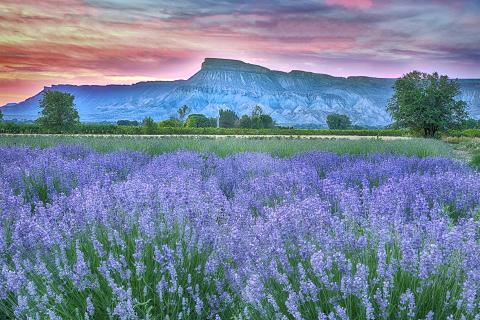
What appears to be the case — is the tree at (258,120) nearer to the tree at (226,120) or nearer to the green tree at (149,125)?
the tree at (226,120)

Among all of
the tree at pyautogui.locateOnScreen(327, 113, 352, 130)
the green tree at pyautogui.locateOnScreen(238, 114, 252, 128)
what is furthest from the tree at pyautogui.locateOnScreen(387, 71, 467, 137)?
the tree at pyautogui.locateOnScreen(327, 113, 352, 130)

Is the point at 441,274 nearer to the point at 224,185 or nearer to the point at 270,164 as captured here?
the point at 224,185

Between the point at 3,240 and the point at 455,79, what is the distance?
34.4 meters

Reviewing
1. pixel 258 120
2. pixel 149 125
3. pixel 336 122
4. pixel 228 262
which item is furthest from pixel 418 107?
pixel 336 122

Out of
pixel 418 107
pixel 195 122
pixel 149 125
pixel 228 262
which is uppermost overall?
pixel 418 107

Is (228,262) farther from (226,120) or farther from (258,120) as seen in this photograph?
(226,120)

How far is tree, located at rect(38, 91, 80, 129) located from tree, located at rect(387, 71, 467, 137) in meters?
24.3

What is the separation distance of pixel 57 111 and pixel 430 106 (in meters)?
27.4

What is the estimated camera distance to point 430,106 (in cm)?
3027

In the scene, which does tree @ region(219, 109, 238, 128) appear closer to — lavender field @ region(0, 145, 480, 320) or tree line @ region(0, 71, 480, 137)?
tree line @ region(0, 71, 480, 137)

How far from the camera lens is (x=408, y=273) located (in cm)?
201

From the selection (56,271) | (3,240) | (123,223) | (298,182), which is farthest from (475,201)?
(3,240)

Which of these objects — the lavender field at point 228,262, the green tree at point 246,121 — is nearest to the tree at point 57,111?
the lavender field at point 228,262

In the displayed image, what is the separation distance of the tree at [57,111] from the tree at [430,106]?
24255 millimetres
